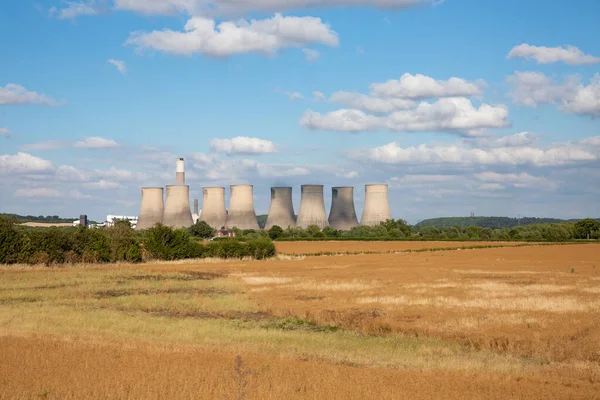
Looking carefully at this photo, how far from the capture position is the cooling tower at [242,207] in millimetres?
70500

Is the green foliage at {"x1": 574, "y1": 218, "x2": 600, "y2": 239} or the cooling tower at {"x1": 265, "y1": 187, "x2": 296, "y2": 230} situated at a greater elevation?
the cooling tower at {"x1": 265, "y1": 187, "x2": 296, "y2": 230}

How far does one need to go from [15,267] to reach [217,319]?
1958cm

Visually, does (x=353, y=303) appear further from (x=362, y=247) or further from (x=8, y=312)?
(x=362, y=247)

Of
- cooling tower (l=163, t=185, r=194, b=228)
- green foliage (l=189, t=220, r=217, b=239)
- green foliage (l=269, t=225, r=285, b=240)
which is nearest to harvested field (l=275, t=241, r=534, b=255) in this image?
green foliage (l=269, t=225, r=285, b=240)

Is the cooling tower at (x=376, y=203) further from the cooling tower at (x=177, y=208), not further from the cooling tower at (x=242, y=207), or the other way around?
the cooling tower at (x=177, y=208)

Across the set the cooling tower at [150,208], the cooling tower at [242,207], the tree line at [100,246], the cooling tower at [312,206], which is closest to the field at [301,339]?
the tree line at [100,246]

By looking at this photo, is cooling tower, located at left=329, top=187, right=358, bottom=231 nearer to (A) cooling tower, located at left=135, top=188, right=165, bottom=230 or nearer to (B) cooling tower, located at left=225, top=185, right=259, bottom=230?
(B) cooling tower, located at left=225, top=185, right=259, bottom=230

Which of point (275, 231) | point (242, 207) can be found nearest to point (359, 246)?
point (275, 231)

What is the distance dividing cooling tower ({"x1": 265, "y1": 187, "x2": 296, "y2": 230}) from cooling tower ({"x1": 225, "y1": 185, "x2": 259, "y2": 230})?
7.12 feet

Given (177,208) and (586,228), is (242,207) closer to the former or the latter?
(177,208)

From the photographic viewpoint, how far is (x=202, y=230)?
70750 mm

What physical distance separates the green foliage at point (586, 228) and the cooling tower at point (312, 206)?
29.1m

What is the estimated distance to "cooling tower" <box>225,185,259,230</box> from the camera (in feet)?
231

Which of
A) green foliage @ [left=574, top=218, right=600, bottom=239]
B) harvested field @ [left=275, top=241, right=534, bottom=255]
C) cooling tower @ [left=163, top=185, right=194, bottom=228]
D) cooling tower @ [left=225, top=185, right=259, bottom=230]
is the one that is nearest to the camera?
harvested field @ [left=275, top=241, right=534, bottom=255]
